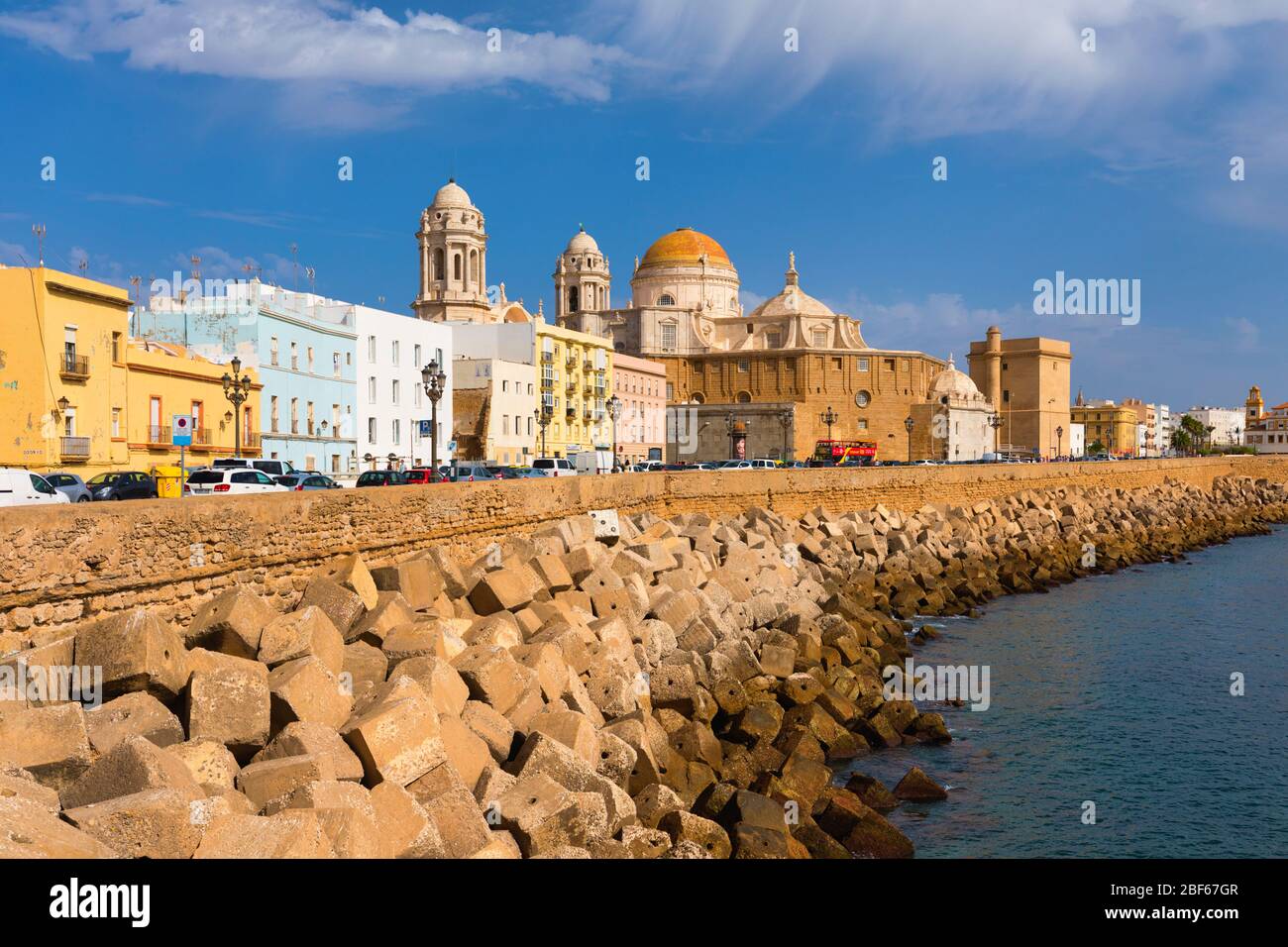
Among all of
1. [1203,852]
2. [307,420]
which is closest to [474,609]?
[1203,852]

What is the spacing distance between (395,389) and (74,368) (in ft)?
57.1

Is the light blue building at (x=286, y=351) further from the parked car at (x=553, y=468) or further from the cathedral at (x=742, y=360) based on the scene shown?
the cathedral at (x=742, y=360)

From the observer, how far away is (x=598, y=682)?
1024 centimetres

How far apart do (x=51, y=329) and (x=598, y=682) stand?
21421 mm

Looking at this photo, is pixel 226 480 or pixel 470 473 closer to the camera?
pixel 226 480

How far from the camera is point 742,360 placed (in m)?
80.3

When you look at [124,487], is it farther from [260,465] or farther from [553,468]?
[553,468]

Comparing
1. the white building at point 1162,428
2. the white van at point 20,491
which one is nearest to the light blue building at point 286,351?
the white van at point 20,491

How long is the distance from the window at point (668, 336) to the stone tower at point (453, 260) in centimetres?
2125

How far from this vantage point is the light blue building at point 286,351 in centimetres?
3412

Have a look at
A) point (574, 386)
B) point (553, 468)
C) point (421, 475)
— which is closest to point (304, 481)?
point (421, 475)
